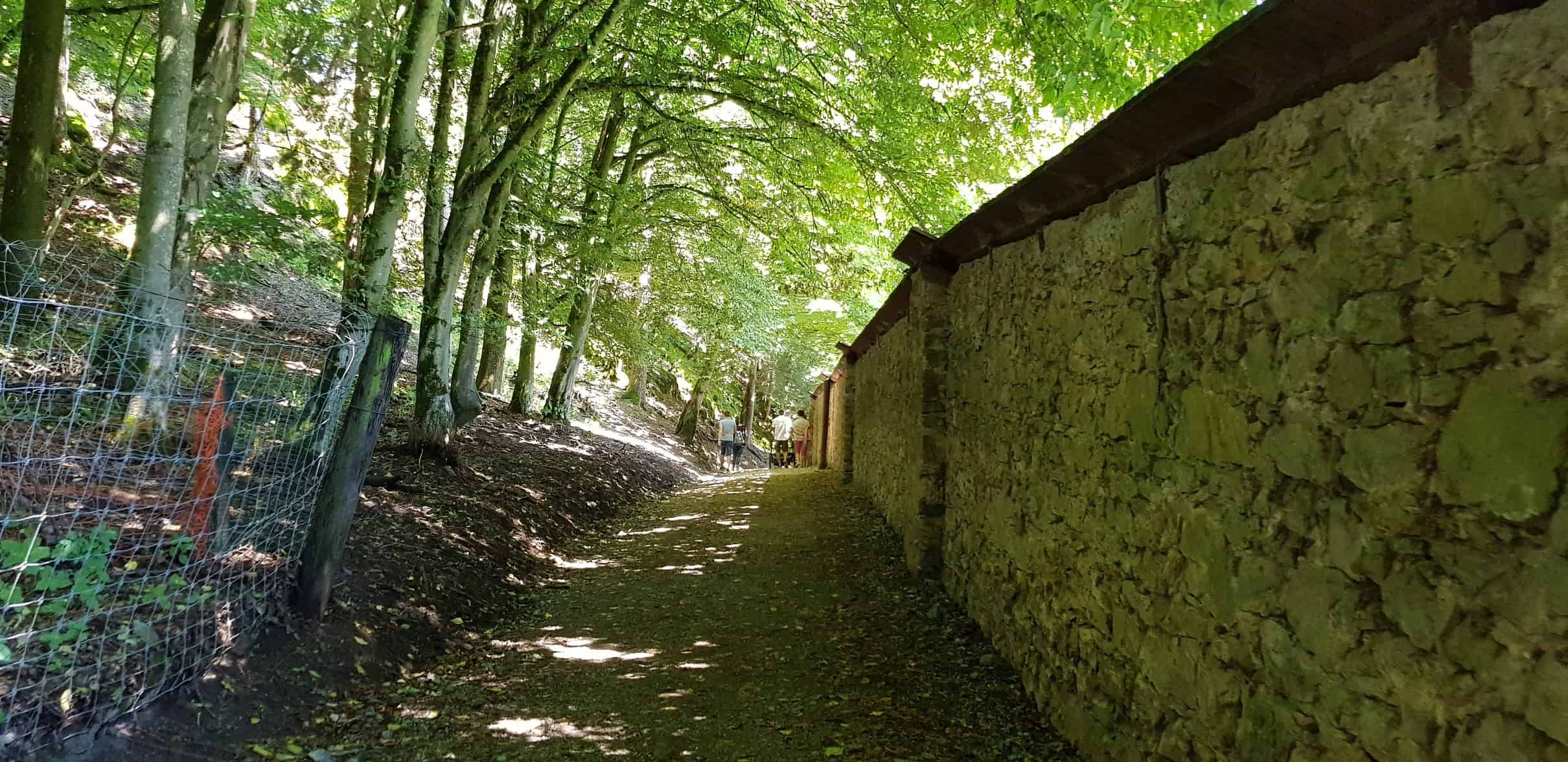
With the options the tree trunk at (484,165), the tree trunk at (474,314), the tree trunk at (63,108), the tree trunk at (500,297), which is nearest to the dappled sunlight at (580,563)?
the tree trunk at (474,314)

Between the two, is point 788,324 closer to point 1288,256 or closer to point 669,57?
point 669,57

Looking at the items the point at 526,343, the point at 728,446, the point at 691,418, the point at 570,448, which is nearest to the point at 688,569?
the point at 570,448

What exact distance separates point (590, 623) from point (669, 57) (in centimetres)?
648

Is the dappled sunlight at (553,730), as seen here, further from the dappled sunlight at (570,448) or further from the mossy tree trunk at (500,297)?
the dappled sunlight at (570,448)

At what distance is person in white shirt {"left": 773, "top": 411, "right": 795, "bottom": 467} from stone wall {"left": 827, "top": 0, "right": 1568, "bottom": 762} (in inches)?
701

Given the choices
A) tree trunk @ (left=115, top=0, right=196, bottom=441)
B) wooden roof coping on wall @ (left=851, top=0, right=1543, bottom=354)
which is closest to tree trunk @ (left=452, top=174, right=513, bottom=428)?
tree trunk @ (left=115, top=0, right=196, bottom=441)

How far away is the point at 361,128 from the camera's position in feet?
27.8

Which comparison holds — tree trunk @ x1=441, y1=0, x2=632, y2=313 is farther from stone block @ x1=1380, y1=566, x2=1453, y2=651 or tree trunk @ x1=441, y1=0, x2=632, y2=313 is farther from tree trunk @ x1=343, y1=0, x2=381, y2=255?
stone block @ x1=1380, y1=566, x2=1453, y2=651

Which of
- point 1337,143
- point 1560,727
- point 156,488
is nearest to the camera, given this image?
point 1560,727

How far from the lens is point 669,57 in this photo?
8.80 m

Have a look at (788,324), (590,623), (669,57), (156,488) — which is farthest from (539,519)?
(788,324)

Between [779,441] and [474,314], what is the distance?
47.2ft

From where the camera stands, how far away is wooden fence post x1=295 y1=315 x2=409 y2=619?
4234mm

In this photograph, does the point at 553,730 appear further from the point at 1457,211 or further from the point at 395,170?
the point at 395,170
